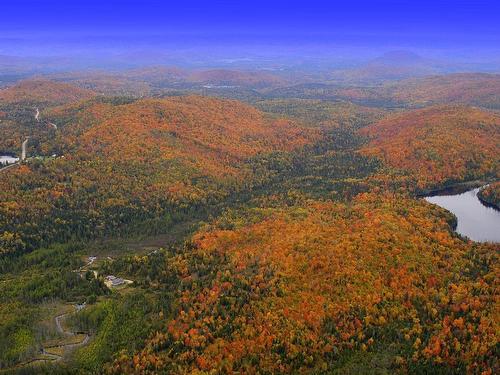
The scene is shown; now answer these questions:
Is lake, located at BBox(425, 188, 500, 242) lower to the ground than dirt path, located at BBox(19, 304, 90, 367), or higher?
higher

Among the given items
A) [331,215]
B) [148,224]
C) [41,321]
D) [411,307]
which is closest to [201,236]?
[148,224]

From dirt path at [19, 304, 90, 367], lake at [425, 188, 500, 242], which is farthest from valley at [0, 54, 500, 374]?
lake at [425, 188, 500, 242]

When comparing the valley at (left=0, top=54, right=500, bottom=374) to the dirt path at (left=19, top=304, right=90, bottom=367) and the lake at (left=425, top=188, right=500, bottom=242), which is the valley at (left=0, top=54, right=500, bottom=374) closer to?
the dirt path at (left=19, top=304, right=90, bottom=367)

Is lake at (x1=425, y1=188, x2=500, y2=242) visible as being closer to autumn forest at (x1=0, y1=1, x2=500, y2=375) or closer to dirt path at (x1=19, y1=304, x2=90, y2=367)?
autumn forest at (x1=0, y1=1, x2=500, y2=375)

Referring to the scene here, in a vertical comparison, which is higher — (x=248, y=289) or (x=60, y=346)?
(x=248, y=289)

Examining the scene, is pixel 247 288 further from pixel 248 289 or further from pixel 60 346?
pixel 60 346

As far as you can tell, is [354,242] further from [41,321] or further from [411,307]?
[41,321]

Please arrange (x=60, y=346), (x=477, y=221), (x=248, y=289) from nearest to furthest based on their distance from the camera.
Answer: (x=60, y=346)
(x=248, y=289)
(x=477, y=221)

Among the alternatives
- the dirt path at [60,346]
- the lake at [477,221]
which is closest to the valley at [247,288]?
the dirt path at [60,346]

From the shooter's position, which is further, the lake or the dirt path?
the lake

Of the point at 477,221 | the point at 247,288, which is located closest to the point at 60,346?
the point at 247,288

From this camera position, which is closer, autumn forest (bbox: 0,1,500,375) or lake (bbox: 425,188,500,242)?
autumn forest (bbox: 0,1,500,375)
